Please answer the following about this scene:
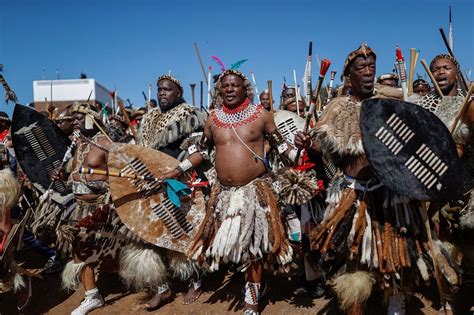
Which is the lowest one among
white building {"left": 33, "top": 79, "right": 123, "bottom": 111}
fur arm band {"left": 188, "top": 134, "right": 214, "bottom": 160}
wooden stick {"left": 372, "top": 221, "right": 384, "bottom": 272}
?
wooden stick {"left": 372, "top": 221, "right": 384, "bottom": 272}

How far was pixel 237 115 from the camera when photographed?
3936 millimetres

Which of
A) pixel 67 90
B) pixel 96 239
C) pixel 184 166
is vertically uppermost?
pixel 67 90

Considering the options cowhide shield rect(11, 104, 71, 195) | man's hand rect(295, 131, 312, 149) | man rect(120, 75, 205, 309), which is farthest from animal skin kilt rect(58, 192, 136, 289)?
man's hand rect(295, 131, 312, 149)

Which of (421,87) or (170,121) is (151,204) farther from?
(421,87)

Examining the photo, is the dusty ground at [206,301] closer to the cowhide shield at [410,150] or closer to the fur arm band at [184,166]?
the fur arm band at [184,166]

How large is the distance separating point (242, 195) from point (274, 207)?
30 centimetres

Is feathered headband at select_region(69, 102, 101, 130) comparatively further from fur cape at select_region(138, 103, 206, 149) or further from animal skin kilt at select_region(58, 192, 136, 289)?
animal skin kilt at select_region(58, 192, 136, 289)

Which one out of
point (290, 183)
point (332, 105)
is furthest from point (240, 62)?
point (290, 183)

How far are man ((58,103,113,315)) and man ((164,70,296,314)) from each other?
1.39 metres

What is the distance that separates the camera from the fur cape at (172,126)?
4.64 metres

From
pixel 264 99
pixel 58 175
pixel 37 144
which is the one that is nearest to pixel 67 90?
pixel 264 99

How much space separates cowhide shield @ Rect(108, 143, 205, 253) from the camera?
4.23 m

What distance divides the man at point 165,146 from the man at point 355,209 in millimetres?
1664

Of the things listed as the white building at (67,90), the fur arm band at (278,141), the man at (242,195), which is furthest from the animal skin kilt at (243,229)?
the white building at (67,90)
